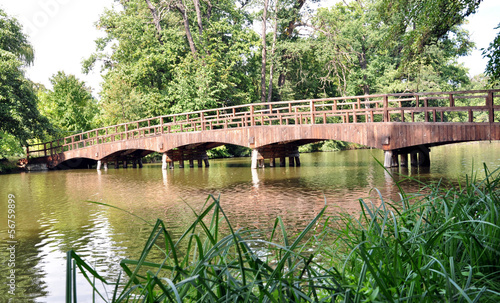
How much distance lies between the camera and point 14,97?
1011 inches

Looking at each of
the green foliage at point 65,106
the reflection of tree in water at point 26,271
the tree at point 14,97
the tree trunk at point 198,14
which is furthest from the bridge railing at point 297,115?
the reflection of tree in water at point 26,271

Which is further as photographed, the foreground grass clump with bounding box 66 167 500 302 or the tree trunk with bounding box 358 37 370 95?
the tree trunk with bounding box 358 37 370 95

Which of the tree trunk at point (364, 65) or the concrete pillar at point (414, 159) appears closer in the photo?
the concrete pillar at point (414, 159)

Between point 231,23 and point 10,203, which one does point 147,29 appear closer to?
point 231,23

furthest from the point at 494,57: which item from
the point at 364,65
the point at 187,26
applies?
the point at 364,65

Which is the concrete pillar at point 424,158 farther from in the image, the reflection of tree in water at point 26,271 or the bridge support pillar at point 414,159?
the reflection of tree in water at point 26,271

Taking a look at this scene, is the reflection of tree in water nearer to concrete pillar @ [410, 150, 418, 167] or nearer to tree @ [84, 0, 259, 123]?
concrete pillar @ [410, 150, 418, 167]

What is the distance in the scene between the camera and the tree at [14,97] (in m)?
25.1

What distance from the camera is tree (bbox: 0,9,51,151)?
25.1 meters

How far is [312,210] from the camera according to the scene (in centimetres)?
922

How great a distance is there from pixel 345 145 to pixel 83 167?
23113 millimetres

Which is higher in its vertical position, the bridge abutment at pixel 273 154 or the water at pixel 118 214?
the bridge abutment at pixel 273 154

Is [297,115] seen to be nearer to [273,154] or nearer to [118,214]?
[273,154]

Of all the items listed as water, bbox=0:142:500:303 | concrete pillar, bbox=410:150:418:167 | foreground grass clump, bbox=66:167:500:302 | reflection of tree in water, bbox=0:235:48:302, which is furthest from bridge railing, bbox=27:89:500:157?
reflection of tree in water, bbox=0:235:48:302
